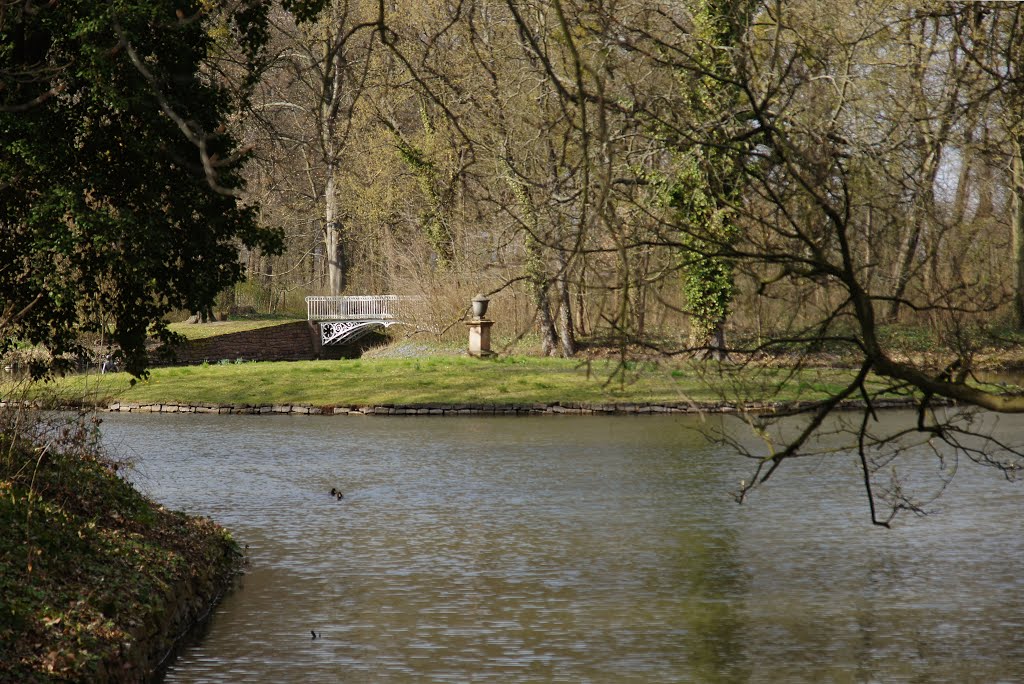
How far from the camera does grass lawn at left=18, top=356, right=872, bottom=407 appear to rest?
25.4 metres

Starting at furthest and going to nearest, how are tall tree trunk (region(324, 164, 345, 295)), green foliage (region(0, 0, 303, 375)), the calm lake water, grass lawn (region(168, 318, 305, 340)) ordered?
tall tree trunk (region(324, 164, 345, 295))
grass lawn (region(168, 318, 305, 340))
green foliage (region(0, 0, 303, 375))
the calm lake water

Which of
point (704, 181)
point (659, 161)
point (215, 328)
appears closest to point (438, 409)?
point (659, 161)

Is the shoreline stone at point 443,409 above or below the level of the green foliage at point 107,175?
below

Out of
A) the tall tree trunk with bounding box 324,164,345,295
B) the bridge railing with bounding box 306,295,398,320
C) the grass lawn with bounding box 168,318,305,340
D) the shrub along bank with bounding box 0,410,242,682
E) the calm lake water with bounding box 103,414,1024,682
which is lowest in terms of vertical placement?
the calm lake water with bounding box 103,414,1024,682

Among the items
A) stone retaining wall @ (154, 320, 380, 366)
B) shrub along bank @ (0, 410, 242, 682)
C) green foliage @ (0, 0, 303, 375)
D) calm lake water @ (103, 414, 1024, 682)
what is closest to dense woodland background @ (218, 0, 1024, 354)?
green foliage @ (0, 0, 303, 375)

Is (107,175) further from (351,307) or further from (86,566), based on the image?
(351,307)

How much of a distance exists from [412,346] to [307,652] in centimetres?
2802

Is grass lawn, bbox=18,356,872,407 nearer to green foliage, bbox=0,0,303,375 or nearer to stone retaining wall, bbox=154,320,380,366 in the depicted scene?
stone retaining wall, bbox=154,320,380,366

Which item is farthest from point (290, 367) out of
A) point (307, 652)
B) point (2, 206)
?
point (307, 652)

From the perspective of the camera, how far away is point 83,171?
10.8 m

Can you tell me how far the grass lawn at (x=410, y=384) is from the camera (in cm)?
2544

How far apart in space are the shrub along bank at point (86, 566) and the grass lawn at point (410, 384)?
13.8 meters

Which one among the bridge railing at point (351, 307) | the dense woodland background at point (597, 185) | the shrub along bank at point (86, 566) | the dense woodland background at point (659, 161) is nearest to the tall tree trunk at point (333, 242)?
the dense woodland background at point (659, 161)

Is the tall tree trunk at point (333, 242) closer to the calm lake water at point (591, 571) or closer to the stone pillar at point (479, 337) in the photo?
the stone pillar at point (479, 337)
